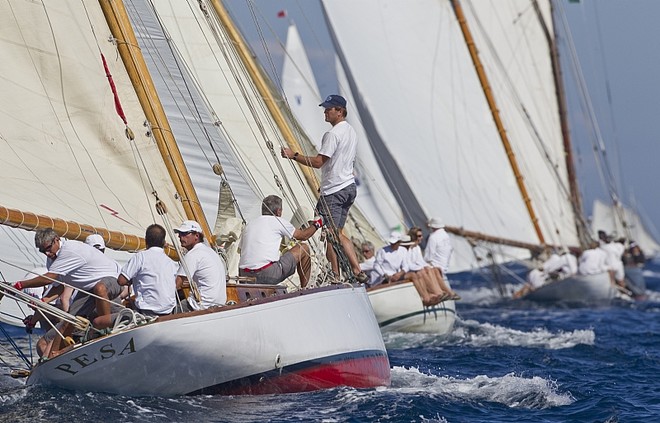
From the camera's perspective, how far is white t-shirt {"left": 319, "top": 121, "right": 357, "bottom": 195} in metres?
13.6

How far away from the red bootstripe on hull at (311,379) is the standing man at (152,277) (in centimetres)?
84

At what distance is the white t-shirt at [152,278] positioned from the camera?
38.9 ft

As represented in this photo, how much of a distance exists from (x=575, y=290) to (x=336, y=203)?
722 inches

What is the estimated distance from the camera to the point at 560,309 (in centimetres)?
2906

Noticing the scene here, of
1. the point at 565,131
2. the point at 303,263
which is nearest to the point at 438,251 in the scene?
the point at 303,263

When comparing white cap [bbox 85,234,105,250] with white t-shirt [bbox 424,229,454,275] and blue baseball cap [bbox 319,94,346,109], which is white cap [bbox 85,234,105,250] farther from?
white t-shirt [bbox 424,229,454,275]

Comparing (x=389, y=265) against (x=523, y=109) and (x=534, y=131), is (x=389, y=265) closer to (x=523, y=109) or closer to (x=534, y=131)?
(x=523, y=109)

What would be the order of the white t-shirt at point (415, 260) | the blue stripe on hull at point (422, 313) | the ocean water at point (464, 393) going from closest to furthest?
1. the ocean water at point (464, 393)
2. the blue stripe on hull at point (422, 313)
3. the white t-shirt at point (415, 260)

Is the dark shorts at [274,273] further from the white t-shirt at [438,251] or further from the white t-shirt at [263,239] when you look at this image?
the white t-shirt at [438,251]

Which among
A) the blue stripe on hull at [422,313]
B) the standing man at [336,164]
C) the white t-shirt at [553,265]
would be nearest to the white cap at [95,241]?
the standing man at [336,164]

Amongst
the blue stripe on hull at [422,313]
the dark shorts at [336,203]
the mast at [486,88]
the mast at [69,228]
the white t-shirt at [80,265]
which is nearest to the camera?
→ the white t-shirt at [80,265]

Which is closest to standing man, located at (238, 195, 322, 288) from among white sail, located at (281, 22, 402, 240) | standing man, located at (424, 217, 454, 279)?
standing man, located at (424, 217, 454, 279)

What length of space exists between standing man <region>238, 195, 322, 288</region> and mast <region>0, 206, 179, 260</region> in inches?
31.6

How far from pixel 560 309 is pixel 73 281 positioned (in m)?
18.2
